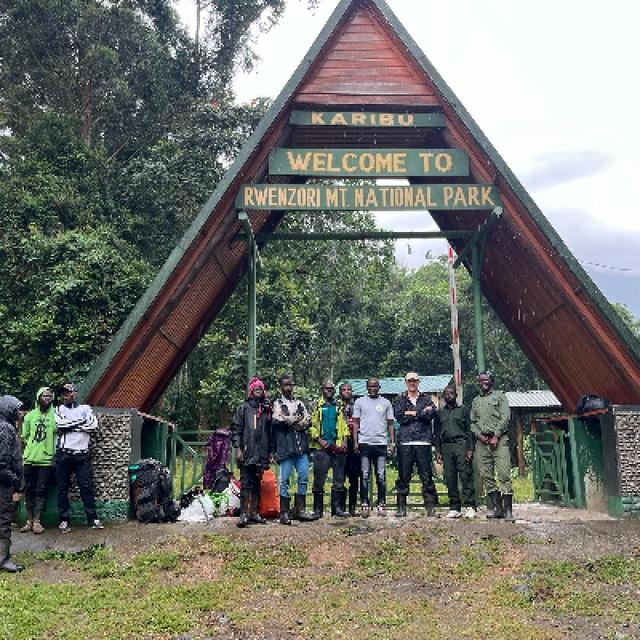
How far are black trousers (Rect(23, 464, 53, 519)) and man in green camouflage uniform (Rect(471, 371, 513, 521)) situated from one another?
5.35 metres

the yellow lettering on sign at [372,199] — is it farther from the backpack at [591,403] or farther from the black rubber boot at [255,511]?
the black rubber boot at [255,511]

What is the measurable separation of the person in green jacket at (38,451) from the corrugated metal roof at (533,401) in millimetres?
20826

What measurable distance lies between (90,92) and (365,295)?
Answer: 17.4m

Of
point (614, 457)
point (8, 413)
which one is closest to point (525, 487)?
point (614, 457)

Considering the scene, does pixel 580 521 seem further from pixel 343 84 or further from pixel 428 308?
pixel 428 308

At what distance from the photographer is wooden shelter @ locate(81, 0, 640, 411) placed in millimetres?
9133

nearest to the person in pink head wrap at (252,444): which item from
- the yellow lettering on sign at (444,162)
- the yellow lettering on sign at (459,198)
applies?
the yellow lettering on sign at (459,198)

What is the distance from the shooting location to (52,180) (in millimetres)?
20438


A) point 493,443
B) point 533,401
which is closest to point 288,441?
point 493,443

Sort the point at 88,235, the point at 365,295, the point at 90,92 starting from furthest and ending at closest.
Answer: the point at 365,295, the point at 90,92, the point at 88,235

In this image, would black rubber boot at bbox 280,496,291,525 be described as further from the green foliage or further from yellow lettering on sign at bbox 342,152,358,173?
the green foliage

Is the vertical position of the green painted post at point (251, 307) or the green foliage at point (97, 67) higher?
the green foliage at point (97, 67)

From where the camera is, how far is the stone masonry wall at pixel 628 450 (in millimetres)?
9000

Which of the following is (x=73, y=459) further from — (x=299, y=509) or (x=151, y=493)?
(x=299, y=509)
